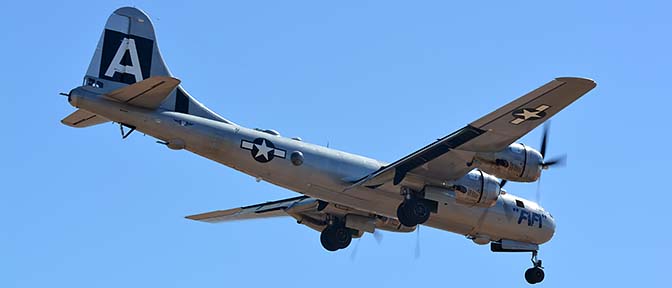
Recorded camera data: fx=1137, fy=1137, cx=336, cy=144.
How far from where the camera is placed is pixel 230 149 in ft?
102

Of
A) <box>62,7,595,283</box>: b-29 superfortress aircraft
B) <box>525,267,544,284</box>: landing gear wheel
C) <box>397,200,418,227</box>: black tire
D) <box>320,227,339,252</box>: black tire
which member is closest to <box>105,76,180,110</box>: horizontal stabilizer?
<box>62,7,595,283</box>: b-29 superfortress aircraft

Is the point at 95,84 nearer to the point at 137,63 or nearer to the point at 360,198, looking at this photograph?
the point at 137,63

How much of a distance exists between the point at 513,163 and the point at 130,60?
11.0 meters

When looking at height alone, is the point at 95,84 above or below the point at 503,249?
above

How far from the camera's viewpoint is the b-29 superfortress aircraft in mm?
29672

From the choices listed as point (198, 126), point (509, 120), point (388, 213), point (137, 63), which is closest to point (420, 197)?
point (388, 213)

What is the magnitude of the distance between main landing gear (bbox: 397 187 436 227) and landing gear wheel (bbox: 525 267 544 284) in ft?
17.6

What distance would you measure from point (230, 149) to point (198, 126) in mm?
1077

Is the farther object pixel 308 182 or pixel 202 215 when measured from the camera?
pixel 202 215

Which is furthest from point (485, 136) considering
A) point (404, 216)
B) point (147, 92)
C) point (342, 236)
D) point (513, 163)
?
point (147, 92)

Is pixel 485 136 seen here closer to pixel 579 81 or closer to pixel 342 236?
pixel 579 81

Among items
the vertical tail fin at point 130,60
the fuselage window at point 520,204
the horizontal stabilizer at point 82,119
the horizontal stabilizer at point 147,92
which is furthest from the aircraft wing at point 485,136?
the horizontal stabilizer at point 82,119

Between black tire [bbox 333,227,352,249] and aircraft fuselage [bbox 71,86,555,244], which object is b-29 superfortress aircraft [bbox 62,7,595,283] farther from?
black tire [bbox 333,227,352,249]

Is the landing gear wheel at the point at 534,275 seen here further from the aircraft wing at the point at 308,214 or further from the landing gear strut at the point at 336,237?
the landing gear strut at the point at 336,237
